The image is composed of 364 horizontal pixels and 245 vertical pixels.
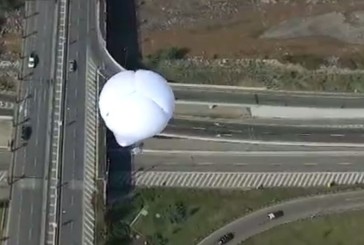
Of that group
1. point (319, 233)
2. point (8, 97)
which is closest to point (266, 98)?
point (319, 233)

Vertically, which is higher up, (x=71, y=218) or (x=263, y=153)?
(x=263, y=153)

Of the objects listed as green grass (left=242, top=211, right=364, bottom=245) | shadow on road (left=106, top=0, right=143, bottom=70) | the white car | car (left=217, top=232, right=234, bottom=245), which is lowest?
green grass (left=242, top=211, right=364, bottom=245)

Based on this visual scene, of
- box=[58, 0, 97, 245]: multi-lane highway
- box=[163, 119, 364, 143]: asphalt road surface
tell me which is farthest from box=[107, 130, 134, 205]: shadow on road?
box=[163, 119, 364, 143]: asphalt road surface

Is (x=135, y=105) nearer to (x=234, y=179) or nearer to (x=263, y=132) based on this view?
(x=234, y=179)

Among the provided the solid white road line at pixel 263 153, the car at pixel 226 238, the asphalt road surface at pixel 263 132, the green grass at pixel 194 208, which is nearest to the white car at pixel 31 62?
the solid white road line at pixel 263 153

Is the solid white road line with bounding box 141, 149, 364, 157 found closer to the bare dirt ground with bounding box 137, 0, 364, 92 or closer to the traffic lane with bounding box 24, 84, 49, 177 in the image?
the bare dirt ground with bounding box 137, 0, 364, 92

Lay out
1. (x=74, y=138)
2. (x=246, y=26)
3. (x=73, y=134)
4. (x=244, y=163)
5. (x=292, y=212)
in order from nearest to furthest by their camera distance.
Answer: (x=292, y=212) < (x=74, y=138) < (x=73, y=134) < (x=244, y=163) < (x=246, y=26)
